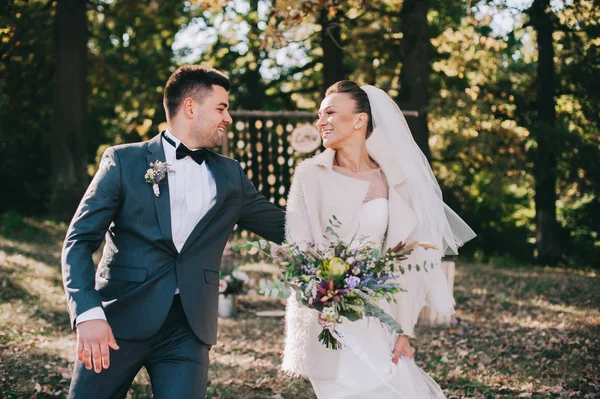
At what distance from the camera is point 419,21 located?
14.6 m

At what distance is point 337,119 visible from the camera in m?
4.19

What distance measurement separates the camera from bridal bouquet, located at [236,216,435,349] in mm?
3389

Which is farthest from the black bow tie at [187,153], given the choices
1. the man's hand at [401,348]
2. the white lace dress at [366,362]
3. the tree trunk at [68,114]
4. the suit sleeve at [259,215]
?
the tree trunk at [68,114]

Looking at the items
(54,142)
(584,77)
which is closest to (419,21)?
(584,77)

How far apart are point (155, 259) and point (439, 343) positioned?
6.13m

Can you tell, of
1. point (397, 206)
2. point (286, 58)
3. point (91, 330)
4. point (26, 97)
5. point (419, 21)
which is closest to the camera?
point (91, 330)

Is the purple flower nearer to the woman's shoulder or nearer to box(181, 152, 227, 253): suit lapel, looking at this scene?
box(181, 152, 227, 253): suit lapel

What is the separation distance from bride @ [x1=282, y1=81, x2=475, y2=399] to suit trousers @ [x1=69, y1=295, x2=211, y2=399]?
0.74m

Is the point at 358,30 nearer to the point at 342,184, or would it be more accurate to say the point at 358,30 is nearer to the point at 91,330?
the point at 342,184

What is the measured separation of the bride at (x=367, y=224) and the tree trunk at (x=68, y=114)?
1436 centimetres

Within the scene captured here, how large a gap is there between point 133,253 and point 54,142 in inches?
602

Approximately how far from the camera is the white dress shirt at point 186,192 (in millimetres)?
3582

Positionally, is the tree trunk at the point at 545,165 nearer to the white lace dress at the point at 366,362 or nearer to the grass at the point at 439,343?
the grass at the point at 439,343

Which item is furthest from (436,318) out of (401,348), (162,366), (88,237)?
(88,237)
